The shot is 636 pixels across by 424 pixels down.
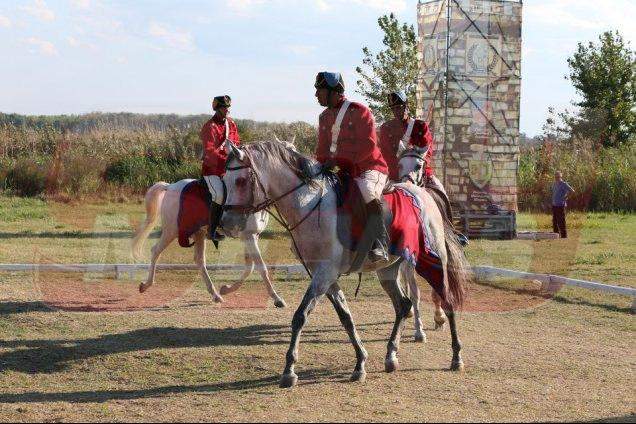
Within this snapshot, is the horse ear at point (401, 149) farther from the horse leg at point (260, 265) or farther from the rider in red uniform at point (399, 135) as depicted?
the horse leg at point (260, 265)

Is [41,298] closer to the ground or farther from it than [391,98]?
closer to the ground

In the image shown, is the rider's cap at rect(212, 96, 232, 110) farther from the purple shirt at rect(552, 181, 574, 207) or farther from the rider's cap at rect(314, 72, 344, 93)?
the purple shirt at rect(552, 181, 574, 207)

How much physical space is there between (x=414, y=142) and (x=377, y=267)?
208 cm

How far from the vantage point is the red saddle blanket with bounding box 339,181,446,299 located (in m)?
7.60

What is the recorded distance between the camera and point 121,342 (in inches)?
349

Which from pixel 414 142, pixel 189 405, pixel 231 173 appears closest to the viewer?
pixel 189 405

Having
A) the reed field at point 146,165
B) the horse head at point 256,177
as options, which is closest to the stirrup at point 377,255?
the horse head at point 256,177

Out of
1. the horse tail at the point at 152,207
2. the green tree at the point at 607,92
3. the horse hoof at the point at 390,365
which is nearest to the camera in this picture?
the horse hoof at the point at 390,365

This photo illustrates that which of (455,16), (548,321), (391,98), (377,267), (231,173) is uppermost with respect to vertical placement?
(455,16)

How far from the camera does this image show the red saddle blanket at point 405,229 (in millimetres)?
7598

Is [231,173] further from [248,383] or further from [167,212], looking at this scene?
[167,212]

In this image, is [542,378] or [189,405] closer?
[189,405]

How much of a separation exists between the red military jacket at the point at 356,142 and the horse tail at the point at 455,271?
130cm

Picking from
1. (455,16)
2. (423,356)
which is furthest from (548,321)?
(455,16)
